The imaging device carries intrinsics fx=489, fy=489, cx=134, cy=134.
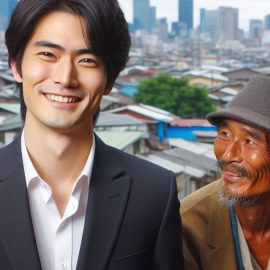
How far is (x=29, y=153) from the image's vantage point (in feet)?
2.55

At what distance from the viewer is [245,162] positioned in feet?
3.00

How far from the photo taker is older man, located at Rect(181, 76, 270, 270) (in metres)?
0.92

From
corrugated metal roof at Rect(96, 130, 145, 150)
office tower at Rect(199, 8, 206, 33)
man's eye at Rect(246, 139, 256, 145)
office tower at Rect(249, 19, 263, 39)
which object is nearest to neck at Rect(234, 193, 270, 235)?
man's eye at Rect(246, 139, 256, 145)

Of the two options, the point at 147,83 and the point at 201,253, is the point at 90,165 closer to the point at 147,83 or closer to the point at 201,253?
the point at 201,253

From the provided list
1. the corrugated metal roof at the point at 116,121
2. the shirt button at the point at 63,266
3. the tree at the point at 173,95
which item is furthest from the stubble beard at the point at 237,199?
the tree at the point at 173,95

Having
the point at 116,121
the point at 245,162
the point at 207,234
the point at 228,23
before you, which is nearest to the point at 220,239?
the point at 207,234

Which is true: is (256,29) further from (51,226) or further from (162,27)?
(51,226)

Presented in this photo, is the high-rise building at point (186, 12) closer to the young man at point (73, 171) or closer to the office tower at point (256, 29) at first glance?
the office tower at point (256, 29)

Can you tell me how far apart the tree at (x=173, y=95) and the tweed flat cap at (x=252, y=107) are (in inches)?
104

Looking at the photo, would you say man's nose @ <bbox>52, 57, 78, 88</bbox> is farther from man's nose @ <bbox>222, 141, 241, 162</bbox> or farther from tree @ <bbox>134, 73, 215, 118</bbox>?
tree @ <bbox>134, 73, 215, 118</bbox>

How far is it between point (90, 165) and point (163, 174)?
13 cm

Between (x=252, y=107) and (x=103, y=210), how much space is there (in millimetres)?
365

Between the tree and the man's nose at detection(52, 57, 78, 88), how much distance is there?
9.65 ft

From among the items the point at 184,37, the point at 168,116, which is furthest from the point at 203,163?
the point at 184,37
